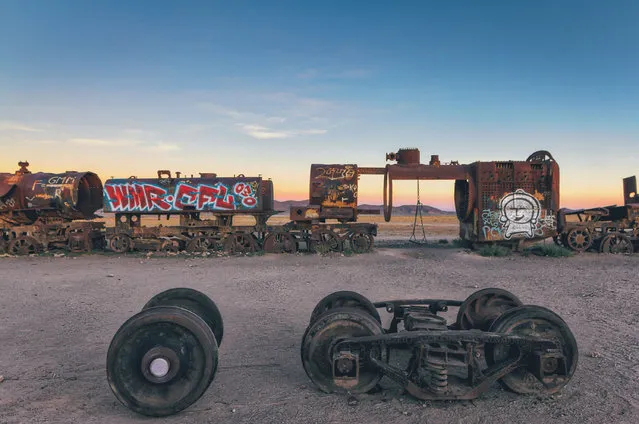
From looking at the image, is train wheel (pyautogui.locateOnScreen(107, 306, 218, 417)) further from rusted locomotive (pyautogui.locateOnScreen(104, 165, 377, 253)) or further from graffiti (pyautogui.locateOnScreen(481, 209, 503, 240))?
graffiti (pyautogui.locateOnScreen(481, 209, 503, 240))

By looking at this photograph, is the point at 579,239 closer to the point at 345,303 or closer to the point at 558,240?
the point at 558,240

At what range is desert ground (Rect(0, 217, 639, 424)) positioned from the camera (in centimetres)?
432

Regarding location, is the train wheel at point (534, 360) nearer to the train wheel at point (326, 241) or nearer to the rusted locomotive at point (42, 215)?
the train wheel at point (326, 241)

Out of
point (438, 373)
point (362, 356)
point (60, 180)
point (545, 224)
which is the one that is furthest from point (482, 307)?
point (60, 180)

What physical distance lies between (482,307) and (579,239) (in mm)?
15643

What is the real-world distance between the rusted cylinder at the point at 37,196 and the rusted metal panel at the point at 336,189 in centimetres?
1155

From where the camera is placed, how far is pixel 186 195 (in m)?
18.8

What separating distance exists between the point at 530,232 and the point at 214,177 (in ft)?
48.8

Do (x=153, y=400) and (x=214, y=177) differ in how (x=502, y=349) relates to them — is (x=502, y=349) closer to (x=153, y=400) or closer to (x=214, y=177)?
(x=153, y=400)

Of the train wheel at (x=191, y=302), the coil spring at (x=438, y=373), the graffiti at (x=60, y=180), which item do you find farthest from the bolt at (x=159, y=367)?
the graffiti at (x=60, y=180)

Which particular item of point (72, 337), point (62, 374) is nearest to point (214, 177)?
point (72, 337)

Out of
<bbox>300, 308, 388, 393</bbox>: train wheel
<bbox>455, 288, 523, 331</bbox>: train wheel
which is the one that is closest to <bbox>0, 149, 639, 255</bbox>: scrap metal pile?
<bbox>455, 288, 523, 331</bbox>: train wheel

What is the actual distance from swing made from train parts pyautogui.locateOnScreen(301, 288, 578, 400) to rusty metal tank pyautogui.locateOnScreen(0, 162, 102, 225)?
738 inches

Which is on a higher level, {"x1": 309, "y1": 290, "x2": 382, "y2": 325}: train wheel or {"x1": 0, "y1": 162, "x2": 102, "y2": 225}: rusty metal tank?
{"x1": 0, "y1": 162, "x2": 102, "y2": 225}: rusty metal tank
